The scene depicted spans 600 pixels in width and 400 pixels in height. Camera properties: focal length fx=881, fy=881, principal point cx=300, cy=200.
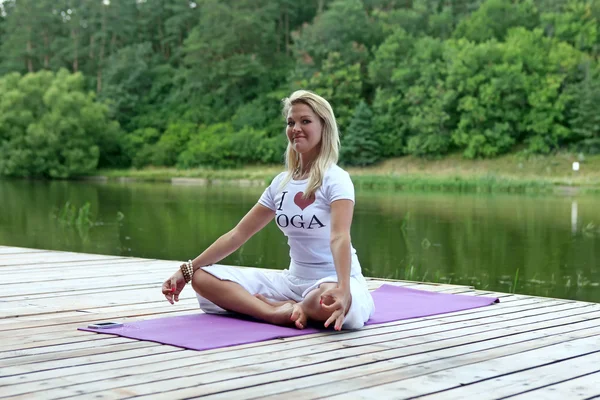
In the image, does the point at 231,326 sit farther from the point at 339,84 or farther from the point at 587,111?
the point at 339,84

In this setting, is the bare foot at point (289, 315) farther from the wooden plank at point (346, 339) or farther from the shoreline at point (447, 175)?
the shoreline at point (447, 175)

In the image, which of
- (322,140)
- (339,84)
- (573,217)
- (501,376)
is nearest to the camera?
(501,376)

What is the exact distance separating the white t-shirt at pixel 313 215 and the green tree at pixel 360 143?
120ft

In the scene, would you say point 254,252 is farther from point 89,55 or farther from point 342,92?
point 89,55

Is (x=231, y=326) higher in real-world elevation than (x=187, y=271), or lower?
lower

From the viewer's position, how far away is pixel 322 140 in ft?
13.7

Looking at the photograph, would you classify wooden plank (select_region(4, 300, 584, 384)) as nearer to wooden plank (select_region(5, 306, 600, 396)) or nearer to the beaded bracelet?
wooden plank (select_region(5, 306, 600, 396))

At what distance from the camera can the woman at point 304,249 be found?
3.97 meters

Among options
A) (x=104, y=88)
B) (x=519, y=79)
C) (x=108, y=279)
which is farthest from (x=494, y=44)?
(x=108, y=279)

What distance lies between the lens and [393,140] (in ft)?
138

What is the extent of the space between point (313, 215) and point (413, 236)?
36.1 feet

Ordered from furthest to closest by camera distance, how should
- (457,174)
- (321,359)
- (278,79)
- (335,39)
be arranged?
(278,79) < (335,39) < (457,174) < (321,359)

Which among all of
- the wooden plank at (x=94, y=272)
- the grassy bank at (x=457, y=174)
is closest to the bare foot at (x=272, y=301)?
the wooden plank at (x=94, y=272)

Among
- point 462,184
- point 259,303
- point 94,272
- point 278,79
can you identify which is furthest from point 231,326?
point 278,79
